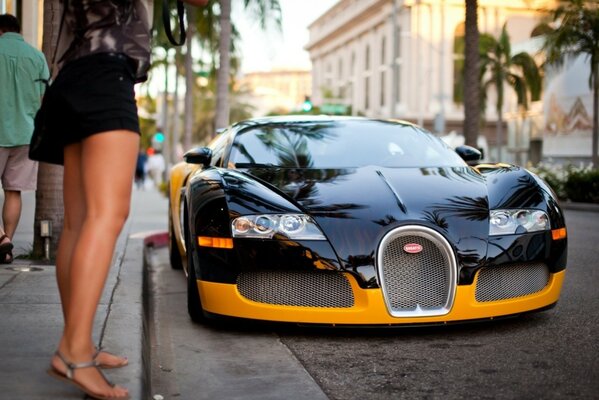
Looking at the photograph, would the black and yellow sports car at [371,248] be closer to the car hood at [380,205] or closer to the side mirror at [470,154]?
the car hood at [380,205]

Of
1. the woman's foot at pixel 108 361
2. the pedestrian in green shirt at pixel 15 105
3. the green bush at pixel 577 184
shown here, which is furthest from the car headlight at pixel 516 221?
the green bush at pixel 577 184

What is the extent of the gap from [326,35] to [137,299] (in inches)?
3473

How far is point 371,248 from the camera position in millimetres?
4477

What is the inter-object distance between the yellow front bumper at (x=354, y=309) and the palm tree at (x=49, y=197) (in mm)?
2419

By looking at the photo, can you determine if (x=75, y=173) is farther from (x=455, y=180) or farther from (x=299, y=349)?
(x=455, y=180)

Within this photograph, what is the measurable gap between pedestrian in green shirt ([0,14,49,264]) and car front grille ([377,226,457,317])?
3042 mm

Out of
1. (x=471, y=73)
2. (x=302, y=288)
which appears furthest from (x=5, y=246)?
(x=471, y=73)

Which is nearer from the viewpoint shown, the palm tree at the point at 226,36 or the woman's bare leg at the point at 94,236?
the woman's bare leg at the point at 94,236

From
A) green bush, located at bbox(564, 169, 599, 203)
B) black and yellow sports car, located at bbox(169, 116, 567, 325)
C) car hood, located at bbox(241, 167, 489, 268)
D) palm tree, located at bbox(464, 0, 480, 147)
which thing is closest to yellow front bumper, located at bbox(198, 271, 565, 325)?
black and yellow sports car, located at bbox(169, 116, 567, 325)

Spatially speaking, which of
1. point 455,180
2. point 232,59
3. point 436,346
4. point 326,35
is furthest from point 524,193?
point 326,35

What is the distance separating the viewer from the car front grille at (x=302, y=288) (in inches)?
177

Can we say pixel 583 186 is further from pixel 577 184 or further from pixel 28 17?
pixel 28 17

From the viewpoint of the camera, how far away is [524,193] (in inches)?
198

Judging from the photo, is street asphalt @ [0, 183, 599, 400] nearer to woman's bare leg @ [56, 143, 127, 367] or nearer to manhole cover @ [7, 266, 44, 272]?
manhole cover @ [7, 266, 44, 272]
